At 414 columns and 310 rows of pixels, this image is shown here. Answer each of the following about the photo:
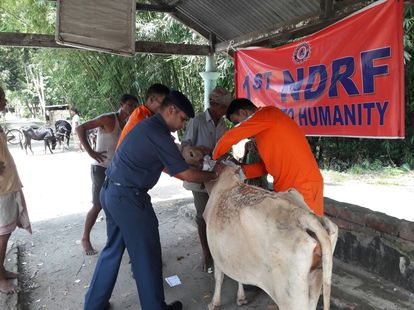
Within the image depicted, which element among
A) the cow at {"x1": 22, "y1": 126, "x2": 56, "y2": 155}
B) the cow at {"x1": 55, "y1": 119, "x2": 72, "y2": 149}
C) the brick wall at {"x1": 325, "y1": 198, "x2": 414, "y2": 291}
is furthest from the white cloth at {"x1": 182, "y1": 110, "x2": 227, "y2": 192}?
the cow at {"x1": 55, "y1": 119, "x2": 72, "y2": 149}

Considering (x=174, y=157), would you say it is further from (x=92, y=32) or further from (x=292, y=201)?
(x=92, y=32)

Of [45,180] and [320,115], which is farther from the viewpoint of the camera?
[45,180]

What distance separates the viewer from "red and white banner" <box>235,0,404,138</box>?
2873 millimetres

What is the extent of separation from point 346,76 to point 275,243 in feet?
6.71

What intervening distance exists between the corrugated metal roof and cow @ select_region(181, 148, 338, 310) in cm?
215

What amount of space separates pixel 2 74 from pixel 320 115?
107 ft

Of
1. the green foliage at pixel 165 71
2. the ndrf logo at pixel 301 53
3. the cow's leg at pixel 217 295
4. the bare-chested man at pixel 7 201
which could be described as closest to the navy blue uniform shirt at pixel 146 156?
the cow's leg at pixel 217 295

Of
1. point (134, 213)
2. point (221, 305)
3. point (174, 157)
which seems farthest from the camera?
point (221, 305)

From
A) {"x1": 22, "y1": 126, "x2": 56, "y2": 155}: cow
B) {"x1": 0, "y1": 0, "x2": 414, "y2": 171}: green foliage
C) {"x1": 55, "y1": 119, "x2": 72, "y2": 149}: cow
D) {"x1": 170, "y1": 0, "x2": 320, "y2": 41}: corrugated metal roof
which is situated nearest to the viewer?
{"x1": 170, "y1": 0, "x2": 320, "y2": 41}: corrugated metal roof

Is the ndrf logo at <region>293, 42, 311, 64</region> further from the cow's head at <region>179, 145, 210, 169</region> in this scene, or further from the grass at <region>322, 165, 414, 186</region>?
the grass at <region>322, 165, 414, 186</region>

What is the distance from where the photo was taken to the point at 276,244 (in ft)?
6.11

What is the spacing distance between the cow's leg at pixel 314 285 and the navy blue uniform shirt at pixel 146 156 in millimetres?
984

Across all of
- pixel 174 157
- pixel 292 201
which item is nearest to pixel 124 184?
pixel 174 157

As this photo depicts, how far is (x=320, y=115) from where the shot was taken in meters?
3.63
